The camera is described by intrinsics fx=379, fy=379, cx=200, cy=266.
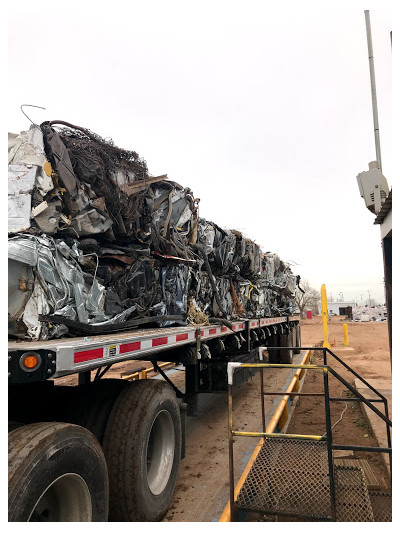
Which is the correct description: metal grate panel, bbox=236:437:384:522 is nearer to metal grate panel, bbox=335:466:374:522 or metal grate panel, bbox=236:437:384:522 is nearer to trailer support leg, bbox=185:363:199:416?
metal grate panel, bbox=335:466:374:522

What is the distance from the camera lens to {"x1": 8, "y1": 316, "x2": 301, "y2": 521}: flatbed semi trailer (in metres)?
2.16

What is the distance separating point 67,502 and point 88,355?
3.03 ft

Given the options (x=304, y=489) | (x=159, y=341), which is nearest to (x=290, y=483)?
(x=304, y=489)

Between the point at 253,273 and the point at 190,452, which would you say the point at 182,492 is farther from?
the point at 253,273

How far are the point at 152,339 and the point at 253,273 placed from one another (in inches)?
197

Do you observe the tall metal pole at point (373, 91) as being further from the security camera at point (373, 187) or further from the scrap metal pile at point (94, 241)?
the scrap metal pile at point (94, 241)

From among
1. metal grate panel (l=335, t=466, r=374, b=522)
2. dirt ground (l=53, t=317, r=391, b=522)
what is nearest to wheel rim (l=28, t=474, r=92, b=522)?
dirt ground (l=53, t=317, r=391, b=522)

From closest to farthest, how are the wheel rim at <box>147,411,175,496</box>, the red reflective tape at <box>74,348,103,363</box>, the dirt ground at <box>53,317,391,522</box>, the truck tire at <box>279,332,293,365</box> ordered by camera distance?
the red reflective tape at <box>74,348,103,363</box>, the wheel rim at <box>147,411,175,496</box>, the dirt ground at <box>53,317,391,522</box>, the truck tire at <box>279,332,293,365</box>

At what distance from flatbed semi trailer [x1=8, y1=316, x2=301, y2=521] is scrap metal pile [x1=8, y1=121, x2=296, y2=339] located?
0.99ft

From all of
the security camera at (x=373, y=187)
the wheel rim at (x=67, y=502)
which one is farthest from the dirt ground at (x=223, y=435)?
the security camera at (x=373, y=187)

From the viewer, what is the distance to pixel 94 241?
3629 mm

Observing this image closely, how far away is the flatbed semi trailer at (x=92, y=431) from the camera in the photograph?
2158mm

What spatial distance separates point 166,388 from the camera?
3764 millimetres

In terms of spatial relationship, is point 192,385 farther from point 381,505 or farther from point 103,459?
point 103,459
